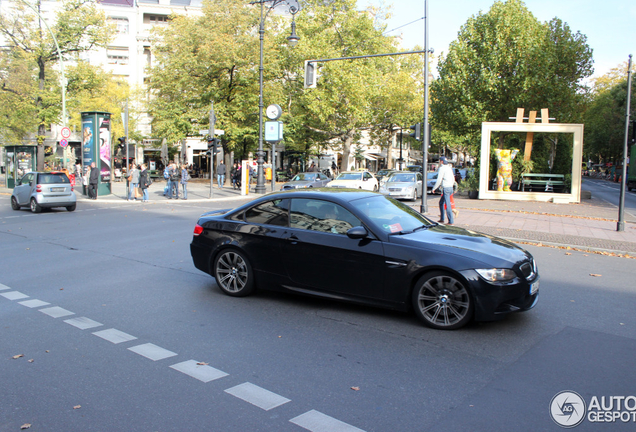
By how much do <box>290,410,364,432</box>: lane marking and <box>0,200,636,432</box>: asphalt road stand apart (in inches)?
0.5

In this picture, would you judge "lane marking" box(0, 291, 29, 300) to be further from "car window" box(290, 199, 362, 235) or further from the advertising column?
the advertising column

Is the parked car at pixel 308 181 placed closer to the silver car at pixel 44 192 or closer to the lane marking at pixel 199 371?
the silver car at pixel 44 192

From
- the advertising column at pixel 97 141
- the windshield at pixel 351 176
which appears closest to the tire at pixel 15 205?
the advertising column at pixel 97 141

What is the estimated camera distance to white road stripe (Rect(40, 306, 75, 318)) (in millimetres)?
5723

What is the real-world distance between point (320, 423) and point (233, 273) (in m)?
3.48

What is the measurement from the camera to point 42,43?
2895 centimetres

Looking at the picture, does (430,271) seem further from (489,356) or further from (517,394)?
(517,394)

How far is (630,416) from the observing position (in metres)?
3.47

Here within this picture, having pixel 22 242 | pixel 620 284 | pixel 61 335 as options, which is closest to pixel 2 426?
pixel 61 335

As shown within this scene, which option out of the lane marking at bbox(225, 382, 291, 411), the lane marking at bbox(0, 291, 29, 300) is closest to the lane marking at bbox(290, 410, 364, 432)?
the lane marking at bbox(225, 382, 291, 411)

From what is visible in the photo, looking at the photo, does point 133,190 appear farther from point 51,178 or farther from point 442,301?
point 442,301

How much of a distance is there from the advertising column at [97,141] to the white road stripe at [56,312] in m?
19.7

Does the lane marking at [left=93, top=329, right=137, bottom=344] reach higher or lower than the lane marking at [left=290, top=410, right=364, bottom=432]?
lower

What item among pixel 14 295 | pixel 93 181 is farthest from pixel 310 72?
pixel 14 295
